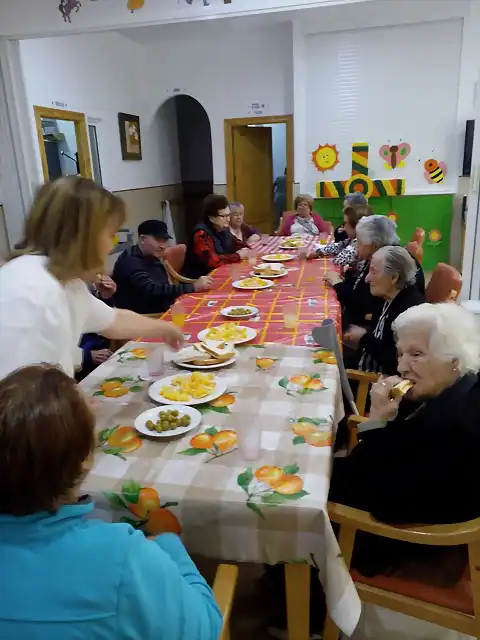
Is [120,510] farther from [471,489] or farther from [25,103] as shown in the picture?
[25,103]

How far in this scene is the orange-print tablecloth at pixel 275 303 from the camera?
2061mm

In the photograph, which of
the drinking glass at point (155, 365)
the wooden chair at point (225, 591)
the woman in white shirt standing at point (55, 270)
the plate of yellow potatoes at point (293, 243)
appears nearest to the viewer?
the wooden chair at point (225, 591)

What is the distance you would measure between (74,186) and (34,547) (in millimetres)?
929

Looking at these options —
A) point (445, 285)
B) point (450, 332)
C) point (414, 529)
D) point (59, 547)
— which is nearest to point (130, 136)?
point (445, 285)

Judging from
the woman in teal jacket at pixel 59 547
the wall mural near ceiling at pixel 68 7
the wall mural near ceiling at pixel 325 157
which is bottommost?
the woman in teal jacket at pixel 59 547

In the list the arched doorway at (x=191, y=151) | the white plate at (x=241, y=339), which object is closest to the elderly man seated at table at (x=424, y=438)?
the white plate at (x=241, y=339)

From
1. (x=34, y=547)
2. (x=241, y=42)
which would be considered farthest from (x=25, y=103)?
(x=34, y=547)

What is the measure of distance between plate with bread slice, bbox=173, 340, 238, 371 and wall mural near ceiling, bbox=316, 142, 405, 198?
467 centimetres

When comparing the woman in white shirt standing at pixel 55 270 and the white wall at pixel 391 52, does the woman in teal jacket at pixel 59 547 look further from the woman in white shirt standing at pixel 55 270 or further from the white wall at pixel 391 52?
the white wall at pixel 391 52

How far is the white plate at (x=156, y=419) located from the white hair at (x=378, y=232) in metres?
1.69

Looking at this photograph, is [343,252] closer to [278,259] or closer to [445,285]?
[278,259]

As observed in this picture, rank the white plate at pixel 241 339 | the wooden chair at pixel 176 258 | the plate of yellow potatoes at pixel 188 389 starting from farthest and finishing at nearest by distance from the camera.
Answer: the wooden chair at pixel 176 258, the white plate at pixel 241 339, the plate of yellow potatoes at pixel 188 389

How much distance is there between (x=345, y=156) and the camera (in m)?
6.02

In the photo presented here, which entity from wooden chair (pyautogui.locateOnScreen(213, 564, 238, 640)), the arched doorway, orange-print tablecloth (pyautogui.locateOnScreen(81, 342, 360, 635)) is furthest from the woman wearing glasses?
the arched doorway
